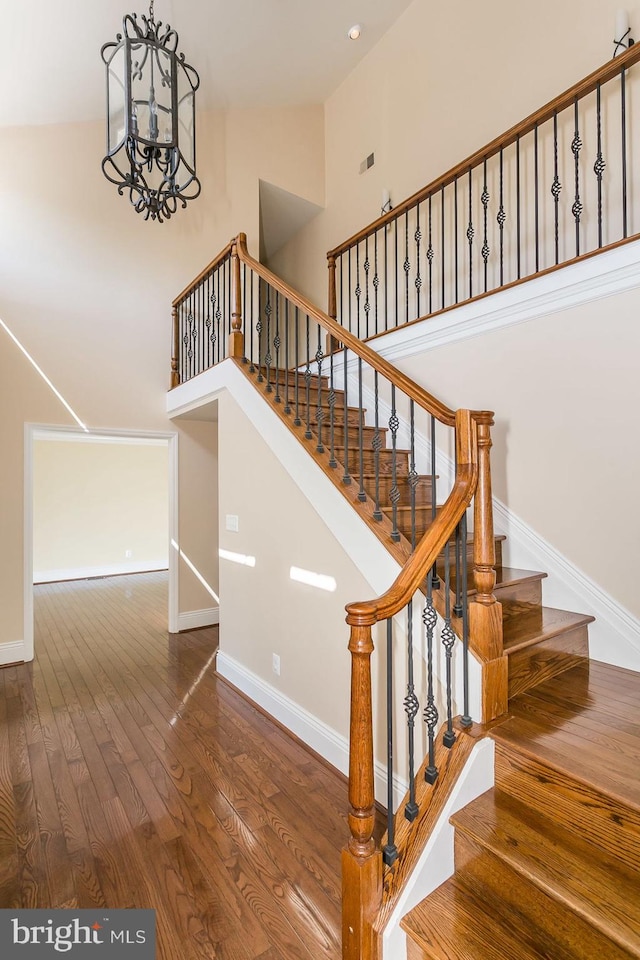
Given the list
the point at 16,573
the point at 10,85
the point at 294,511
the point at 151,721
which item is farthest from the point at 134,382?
the point at 151,721

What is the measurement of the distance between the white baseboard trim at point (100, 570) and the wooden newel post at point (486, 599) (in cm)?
763

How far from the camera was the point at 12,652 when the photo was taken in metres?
3.90

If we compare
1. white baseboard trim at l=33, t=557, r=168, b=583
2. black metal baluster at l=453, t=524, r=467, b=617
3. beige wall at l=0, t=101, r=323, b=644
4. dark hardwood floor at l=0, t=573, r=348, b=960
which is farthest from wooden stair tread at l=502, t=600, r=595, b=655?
white baseboard trim at l=33, t=557, r=168, b=583

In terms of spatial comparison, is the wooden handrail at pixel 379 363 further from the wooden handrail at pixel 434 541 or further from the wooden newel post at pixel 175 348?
the wooden newel post at pixel 175 348

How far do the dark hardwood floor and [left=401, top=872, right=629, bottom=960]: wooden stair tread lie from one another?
0.37 metres

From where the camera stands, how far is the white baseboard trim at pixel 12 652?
12.7 feet

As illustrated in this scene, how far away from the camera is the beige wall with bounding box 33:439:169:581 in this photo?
7574 millimetres

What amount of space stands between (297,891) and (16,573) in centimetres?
344

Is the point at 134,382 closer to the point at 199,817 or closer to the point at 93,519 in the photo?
the point at 199,817

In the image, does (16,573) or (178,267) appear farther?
(178,267)

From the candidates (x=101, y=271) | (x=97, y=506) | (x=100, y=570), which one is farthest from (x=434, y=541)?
(x=100, y=570)

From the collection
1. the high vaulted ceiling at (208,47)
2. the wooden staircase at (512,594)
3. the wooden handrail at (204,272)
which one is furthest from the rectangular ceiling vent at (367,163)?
the wooden staircase at (512,594)

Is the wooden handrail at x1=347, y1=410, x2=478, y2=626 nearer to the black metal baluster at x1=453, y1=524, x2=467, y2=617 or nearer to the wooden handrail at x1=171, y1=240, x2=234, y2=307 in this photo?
the black metal baluster at x1=453, y1=524, x2=467, y2=617

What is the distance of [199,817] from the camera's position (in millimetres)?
2064
